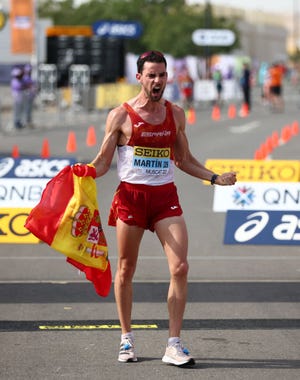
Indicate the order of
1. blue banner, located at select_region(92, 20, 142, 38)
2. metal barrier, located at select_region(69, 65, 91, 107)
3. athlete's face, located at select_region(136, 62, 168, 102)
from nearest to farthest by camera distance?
athlete's face, located at select_region(136, 62, 168, 102) → metal barrier, located at select_region(69, 65, 91, 107) → blue banner, located at select_region(92, 20, 142, 38)

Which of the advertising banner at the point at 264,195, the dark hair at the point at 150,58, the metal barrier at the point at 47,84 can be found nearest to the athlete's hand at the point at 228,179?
the dark hair at the point at 150,58

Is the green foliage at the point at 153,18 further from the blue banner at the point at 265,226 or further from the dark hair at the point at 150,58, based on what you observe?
the dark hair at the point at 150,58

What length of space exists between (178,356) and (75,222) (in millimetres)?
1061

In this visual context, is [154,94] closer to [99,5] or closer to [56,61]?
[56,61]

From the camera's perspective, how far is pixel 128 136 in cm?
774

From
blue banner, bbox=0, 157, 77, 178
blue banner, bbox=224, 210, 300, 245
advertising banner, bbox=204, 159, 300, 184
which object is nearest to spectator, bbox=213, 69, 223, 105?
blue banner, bbox=0, 157, 77, 178

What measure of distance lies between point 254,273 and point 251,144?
66.5 ft

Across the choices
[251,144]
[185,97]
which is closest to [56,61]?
[185,97]

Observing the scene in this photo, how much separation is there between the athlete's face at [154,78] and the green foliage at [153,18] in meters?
72.7

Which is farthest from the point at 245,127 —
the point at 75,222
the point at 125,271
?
the point at 125,271

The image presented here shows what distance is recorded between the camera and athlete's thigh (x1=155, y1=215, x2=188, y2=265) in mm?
7648

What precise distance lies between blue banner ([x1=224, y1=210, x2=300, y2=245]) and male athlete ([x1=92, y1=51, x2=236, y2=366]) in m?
5.63

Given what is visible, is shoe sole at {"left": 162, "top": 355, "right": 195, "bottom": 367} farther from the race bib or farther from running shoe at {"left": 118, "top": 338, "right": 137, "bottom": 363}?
the race bib

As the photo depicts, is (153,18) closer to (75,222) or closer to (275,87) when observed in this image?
(275,87)
